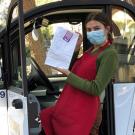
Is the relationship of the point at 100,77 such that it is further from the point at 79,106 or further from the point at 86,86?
the point at 79,106

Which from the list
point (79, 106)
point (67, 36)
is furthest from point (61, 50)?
point (79, 106)

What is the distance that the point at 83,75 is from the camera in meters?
3.69

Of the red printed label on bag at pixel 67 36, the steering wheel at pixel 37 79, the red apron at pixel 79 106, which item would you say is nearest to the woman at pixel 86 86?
the red apron at pixel 79 106

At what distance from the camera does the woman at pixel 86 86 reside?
357cm

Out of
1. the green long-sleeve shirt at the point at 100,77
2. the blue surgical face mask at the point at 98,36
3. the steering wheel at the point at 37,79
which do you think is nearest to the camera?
the green long-sleeve shirt at the point at 100,77

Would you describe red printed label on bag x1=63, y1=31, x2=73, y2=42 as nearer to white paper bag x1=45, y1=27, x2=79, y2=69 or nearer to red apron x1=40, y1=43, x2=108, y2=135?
white paper bag x1=45, y1=27, x2=79, y2=69

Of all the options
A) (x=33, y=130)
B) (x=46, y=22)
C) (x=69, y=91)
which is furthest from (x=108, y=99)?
(x=46, y=22)

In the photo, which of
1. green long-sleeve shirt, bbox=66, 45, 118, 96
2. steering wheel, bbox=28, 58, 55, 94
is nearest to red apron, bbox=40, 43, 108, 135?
green long-sleeve shirt, bbox=66, 45, 118, 96

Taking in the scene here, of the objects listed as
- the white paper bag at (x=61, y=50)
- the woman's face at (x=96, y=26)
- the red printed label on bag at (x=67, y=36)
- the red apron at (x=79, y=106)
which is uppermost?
the woman's face at (x=96, y=26)

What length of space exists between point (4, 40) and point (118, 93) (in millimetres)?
1167

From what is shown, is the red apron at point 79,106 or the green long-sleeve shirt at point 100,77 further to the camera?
the red apron at point 79,106

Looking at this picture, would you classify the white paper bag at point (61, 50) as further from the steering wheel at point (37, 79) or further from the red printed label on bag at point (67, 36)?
the steering wheel at point (37, 79)

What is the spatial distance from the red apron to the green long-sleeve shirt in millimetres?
104

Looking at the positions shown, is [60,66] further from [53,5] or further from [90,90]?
Answer: [53,5]
